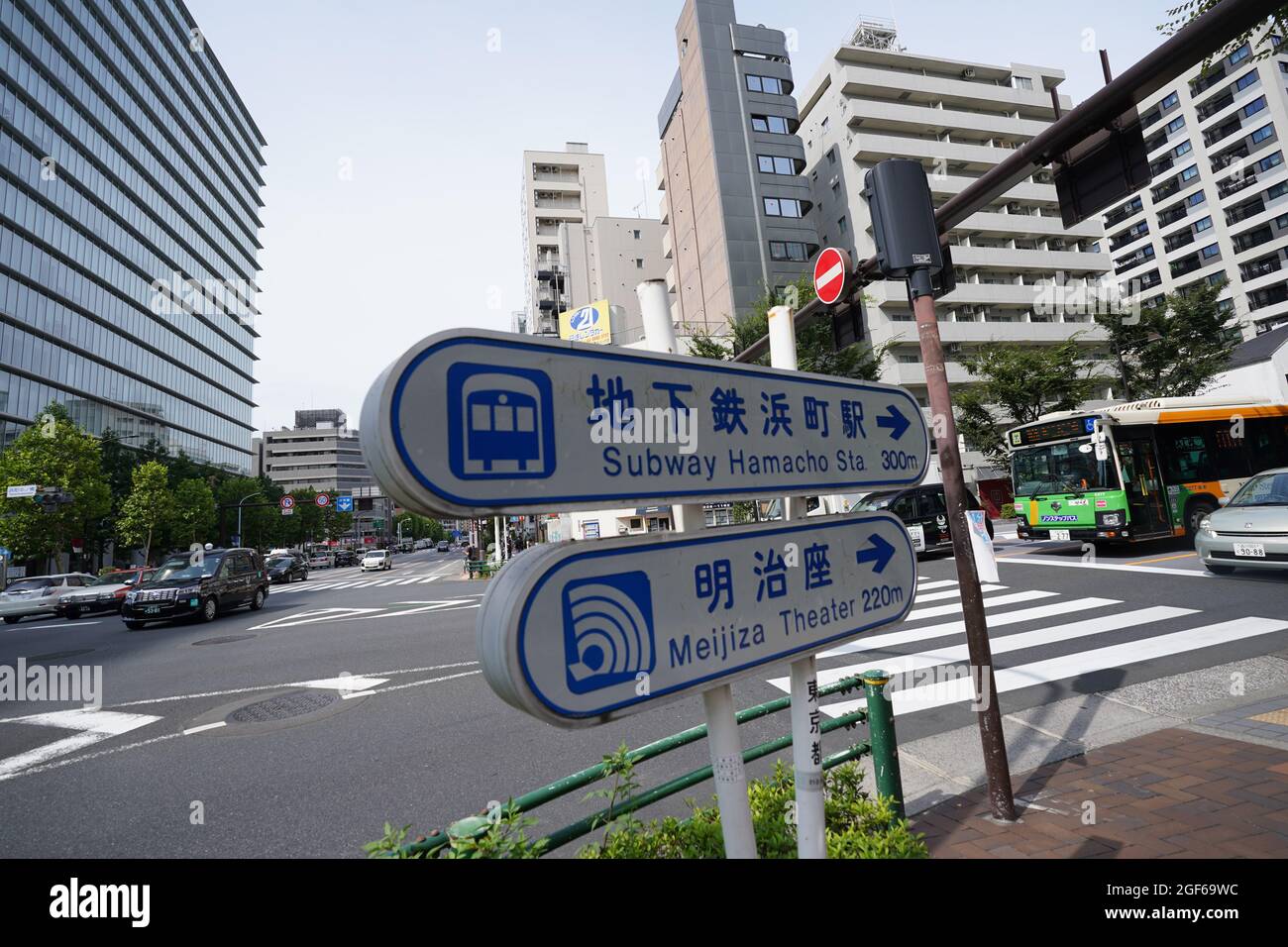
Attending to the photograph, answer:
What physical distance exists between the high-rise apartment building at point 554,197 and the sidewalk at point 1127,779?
191ft

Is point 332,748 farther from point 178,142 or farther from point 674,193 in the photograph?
point 178,142

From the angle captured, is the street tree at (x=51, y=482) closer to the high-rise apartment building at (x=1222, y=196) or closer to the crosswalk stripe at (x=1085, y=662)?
the crosswalk stripe at (x=1085, y=662)

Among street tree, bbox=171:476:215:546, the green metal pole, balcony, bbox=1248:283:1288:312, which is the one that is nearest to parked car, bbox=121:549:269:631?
the green metal pole

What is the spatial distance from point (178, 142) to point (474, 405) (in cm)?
9020

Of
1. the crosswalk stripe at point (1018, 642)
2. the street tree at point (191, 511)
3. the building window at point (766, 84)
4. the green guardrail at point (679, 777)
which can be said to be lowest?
the crosswalk stripe at point (1018, 642)

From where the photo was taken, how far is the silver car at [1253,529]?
832 centimetres

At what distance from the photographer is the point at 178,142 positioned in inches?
2586

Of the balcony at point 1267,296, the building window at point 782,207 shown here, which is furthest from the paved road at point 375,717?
the balcony at point 1267,296

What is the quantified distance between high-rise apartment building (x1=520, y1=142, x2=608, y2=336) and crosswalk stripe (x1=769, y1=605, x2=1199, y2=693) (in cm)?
5612

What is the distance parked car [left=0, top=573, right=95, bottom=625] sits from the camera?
1891cm

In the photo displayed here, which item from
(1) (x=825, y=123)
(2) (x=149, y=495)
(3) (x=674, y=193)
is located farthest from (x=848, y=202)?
(2) (x=149, y=495)

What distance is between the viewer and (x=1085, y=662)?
6172 mm

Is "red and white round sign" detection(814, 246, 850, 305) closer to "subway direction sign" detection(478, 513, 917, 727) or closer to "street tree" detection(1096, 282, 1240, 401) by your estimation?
"subway direction sign" detection(478, 513, 917, 727)

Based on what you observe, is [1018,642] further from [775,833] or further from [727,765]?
[727,765]
